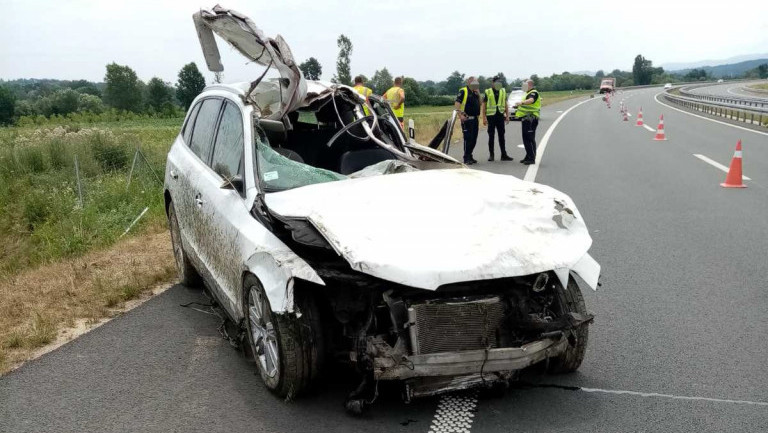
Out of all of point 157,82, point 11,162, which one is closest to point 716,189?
point 11,162

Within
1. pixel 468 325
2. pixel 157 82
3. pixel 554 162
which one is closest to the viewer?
pixel 468 325

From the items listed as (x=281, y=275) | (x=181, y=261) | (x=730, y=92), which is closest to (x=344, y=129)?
(x=181, y=261)

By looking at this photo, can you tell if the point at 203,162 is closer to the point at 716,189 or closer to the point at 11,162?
the point at 716,189

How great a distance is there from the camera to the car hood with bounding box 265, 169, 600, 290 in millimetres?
3363

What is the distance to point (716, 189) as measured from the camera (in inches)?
429

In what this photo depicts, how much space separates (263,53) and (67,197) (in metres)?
9.34

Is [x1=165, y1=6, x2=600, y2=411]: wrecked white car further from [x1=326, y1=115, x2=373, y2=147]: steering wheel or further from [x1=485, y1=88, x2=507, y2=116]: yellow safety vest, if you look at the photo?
[x1=485, y1=88, x2=507, y2=116]: yellow safety vest

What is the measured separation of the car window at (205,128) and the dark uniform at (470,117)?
30.0 feet

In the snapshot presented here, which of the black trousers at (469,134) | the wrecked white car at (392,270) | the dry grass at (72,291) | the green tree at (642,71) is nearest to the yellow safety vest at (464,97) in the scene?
the black trousers at (469,134)

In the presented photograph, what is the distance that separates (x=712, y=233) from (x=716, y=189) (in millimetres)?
3509

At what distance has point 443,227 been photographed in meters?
3.68

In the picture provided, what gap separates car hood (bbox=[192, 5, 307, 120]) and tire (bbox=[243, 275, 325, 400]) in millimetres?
1944

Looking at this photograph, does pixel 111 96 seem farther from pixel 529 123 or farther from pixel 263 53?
pixel 263 53

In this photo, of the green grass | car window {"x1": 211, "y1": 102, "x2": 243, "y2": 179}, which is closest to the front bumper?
car window {"x1": 211, "y1": 102, "x2": 243, "y2": 179}
